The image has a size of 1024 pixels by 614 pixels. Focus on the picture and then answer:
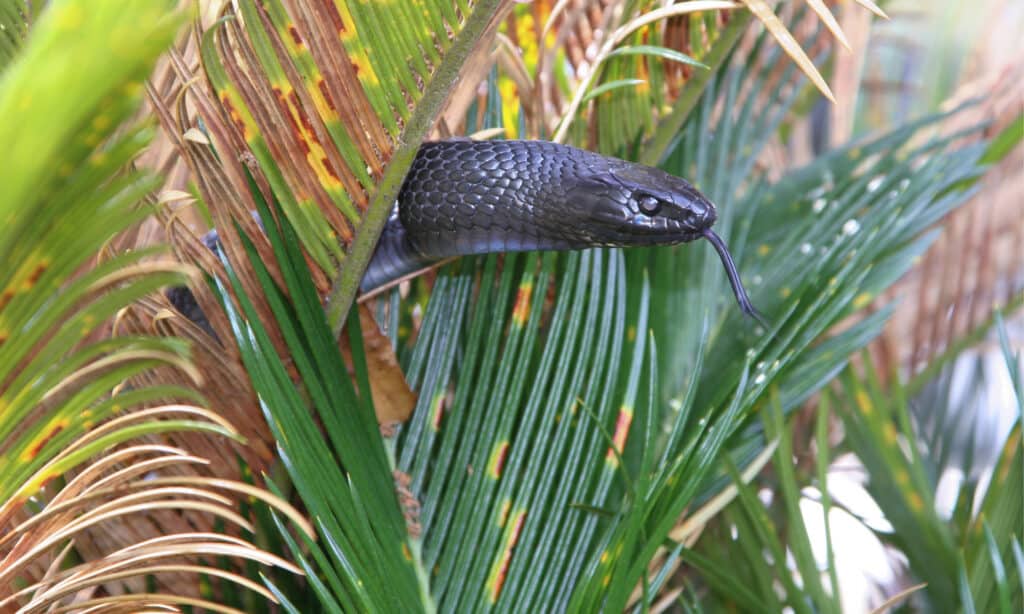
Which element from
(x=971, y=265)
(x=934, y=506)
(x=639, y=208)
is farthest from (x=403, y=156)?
Answer: (x=971, y=265)

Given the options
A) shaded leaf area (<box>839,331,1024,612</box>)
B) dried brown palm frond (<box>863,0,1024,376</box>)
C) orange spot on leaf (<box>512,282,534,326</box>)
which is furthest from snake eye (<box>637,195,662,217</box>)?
dried brown palm frond (<box>863,0,1024,376</box>)

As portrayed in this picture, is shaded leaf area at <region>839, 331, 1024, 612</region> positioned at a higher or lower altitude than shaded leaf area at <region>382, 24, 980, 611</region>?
lower

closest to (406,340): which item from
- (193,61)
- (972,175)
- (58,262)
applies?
(193,61)

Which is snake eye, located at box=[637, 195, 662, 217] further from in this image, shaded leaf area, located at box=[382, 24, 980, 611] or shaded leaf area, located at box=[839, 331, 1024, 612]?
shaded leaf area, located at box=[839, 331, 1024, 612]

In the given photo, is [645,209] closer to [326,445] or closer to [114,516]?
[326,445]

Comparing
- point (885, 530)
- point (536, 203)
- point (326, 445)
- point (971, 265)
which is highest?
point (536, 203)

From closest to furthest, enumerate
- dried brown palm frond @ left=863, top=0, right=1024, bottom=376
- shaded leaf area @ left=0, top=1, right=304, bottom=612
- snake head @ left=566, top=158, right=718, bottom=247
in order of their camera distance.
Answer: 1. shaded leaf area @ left=0, top=1, right=304, bottom=612
2. snake head @ left=566, top=158, right=718, bottom=247
3. dried brown palm frond @ left=863, top=0, right=1024, bottom=376

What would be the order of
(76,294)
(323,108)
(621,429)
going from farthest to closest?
(621,429) → (323,108) → (76,294)

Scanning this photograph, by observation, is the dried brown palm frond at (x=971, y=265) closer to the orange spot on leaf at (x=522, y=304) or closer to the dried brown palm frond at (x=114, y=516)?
the orange spot on leaf at (x=522, y=304)
